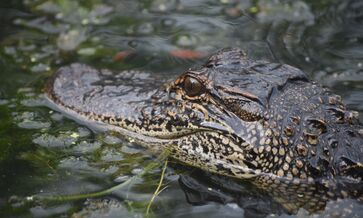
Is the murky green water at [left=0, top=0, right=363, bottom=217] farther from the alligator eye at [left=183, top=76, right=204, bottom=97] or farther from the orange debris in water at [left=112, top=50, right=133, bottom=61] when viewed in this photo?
the alligator eye at [left=183, top=76, right=204, bottom=97]

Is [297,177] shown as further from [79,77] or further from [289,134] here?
[79,77]

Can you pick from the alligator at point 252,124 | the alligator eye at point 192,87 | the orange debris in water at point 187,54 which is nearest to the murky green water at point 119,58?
the orange debris in water at point 187,54

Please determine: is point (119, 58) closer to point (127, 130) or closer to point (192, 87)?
point (127, 130)

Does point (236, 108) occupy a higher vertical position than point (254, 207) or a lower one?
higher

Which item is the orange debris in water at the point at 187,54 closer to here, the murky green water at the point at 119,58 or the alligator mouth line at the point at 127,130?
the murky green water at the point at 119,58

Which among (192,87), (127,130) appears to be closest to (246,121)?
(192,87)

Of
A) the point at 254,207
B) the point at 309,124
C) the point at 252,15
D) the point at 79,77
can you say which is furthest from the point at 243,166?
the point at 252,15
